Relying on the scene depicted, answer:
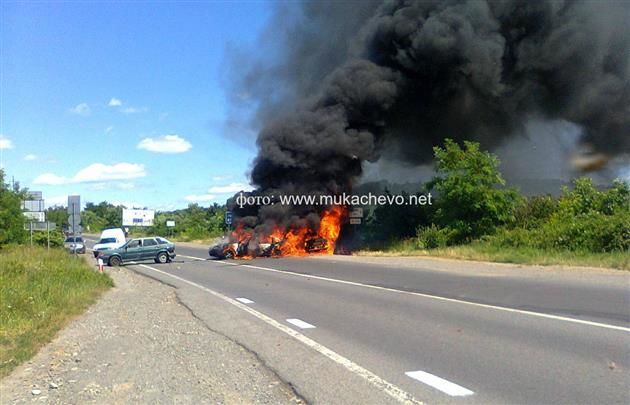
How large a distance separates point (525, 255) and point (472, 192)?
22.0ft

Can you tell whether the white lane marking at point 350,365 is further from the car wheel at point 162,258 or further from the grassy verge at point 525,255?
the car wheel at point 162,258

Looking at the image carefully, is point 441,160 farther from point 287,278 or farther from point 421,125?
point 287,278

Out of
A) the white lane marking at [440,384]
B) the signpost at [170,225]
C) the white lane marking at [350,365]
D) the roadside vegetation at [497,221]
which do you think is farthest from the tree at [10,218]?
the signpost at [170,225]

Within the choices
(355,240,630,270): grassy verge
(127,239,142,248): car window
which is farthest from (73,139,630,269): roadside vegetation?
(127,239,142,248): car window

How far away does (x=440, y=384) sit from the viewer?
19.2ft

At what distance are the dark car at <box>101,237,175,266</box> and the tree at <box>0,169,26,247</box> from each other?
34.4 ft

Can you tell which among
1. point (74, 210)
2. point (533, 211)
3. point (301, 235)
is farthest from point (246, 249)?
point (533, 211)

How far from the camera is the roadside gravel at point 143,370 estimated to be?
5871 mm

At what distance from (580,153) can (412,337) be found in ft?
110

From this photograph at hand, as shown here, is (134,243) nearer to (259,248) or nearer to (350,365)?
(259,248)

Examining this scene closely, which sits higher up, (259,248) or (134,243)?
(134,243)

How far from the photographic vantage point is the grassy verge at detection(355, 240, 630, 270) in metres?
19.2

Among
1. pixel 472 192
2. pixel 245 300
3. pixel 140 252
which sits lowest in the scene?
pixel 245 300

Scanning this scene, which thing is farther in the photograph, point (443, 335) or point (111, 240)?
point (111, 240)
